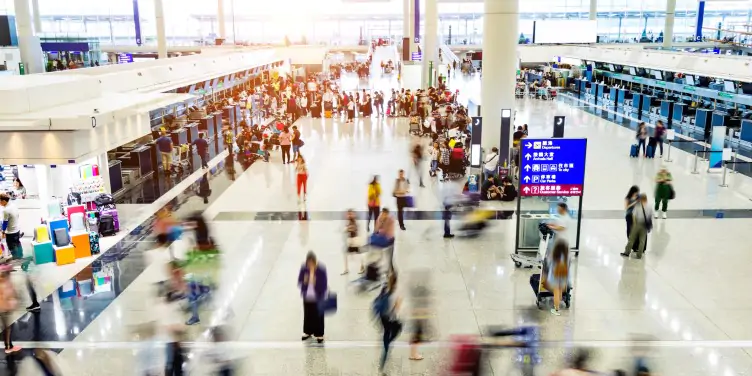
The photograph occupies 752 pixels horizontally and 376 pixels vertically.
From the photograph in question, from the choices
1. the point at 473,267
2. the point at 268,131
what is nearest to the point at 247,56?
the point at 268,131

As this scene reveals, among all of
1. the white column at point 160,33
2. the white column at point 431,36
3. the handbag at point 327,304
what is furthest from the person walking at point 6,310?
the white column at point 160,33

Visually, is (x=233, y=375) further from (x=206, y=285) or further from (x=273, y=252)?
(x=273, y=252)

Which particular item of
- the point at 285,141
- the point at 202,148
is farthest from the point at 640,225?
the point at 202,148

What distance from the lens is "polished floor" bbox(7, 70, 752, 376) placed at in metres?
7.50

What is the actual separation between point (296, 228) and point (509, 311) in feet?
17.8

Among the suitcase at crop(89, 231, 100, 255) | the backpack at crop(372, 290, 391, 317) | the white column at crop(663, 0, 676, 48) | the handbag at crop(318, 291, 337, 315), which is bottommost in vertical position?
the suitcase at crop(89, 231, 100, 255)

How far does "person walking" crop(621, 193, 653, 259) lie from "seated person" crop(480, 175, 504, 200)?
433 cm

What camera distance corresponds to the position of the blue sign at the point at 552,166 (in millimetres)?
10516

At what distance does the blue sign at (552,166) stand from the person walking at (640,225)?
3.26 ft

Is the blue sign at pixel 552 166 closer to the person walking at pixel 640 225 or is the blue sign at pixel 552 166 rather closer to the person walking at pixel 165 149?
the person walking at pixel 640 225

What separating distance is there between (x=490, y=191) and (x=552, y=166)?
4.26 meters

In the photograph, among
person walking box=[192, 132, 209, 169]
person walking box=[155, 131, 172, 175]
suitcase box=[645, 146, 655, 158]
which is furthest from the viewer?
suitcase box=[645, 146, 655, 158]

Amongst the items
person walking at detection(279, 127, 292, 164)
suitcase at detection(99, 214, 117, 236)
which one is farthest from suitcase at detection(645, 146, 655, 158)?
suitcase at detection(99, 214, 117, 236)

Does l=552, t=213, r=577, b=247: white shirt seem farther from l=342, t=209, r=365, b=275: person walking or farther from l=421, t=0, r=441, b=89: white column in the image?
l=421, t=0, r=441, b=89: white column
